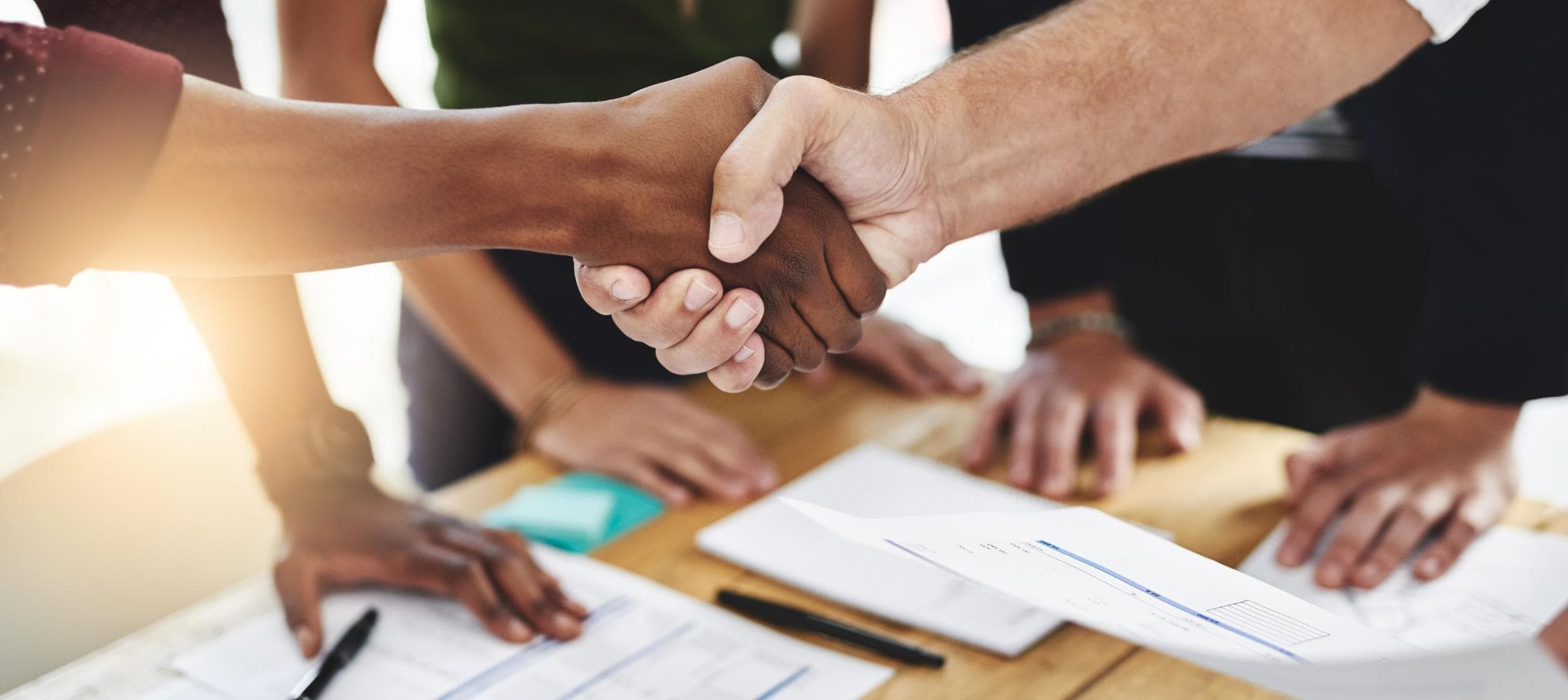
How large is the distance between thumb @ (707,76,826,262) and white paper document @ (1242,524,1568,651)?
1.55 ft

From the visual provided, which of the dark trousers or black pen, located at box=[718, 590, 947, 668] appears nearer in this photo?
black pen, located at box=[718, 590, 947, 668]

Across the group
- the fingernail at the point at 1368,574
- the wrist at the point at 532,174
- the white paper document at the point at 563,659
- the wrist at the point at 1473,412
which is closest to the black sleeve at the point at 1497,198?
the wrist at the point at 1473,412

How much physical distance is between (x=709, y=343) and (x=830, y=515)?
36 centimetres

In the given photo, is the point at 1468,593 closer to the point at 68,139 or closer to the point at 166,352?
the point at 68,139

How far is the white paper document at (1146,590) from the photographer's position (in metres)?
0.56

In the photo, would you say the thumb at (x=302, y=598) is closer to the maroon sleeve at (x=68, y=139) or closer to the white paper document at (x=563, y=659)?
the white paper document at (x=563, y=659)

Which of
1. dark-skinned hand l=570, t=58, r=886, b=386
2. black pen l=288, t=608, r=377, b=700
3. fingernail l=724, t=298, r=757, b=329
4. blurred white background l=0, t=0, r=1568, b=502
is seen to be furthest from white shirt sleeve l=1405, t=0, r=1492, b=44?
blurred white background l=0, t=0, r=1568, b=502

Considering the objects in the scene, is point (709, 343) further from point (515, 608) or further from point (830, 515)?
point (830, 515)

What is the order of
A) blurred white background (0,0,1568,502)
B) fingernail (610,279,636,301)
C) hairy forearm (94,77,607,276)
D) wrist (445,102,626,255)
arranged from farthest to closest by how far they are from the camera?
blurred white background (0,0,1568,502)
fingernail (610,279,636,301)
wrist (445,102,626,255)
hairy forearm (94,77,607,276)

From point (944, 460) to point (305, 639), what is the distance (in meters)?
0.61

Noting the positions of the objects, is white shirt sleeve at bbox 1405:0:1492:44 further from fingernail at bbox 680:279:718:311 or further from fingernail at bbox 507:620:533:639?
fingernail at bbox 507:620:533:639

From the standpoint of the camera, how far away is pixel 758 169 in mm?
856

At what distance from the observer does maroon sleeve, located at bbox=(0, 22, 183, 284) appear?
62 cm

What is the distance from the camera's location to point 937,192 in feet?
3.33
